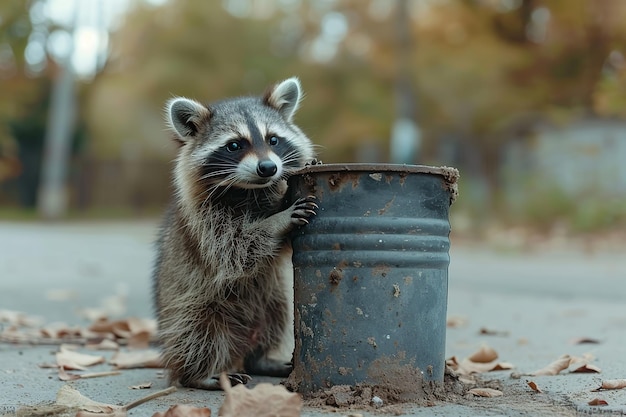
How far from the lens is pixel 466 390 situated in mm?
3504

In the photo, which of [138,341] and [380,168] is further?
[138,341]

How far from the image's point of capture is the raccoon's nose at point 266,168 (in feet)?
12.0

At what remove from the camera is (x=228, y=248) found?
3717 mm

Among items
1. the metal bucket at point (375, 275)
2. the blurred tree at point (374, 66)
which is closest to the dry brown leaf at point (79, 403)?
the metal bucket at point (375, 275)

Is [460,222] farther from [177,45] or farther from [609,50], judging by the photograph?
[177,45]

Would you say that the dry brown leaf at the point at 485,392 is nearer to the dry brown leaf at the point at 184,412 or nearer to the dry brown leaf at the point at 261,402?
the dry brown leaf at the point at 261,402

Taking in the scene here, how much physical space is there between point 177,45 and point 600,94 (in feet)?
54.8

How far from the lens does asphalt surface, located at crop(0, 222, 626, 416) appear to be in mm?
3428

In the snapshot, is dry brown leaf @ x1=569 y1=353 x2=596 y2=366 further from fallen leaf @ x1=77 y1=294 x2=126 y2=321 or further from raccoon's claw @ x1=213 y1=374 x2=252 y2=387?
fallen leaf @ x1=77 y1=294 x2=126 y2=321

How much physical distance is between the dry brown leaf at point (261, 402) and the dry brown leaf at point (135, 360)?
5.46ft

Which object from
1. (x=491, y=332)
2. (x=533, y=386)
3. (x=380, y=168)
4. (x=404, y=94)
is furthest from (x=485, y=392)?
(x=404, y=94)

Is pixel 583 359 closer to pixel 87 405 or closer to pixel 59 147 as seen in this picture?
pixel 87 405

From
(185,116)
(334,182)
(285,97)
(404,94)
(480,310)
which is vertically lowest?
(480,310)

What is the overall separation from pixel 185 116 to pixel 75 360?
4.59 feet
